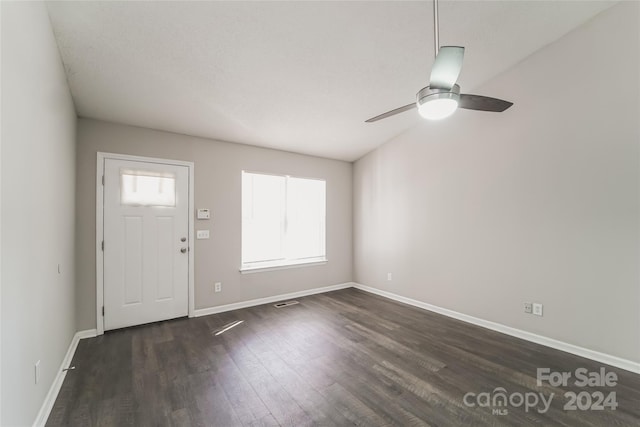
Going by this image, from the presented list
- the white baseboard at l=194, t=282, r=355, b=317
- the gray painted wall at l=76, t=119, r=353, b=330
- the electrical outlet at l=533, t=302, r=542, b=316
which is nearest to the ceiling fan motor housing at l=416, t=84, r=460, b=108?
the electrical outlet at l=533, t=302, r=542, b=316

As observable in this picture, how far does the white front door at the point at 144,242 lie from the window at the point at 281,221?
91 centimetres

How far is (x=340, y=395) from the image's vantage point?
79.7 inches

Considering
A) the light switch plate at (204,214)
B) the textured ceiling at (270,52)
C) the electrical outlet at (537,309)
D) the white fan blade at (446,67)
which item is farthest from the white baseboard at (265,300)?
the white fan blade at (446,67)

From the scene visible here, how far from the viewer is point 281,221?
461 centimetres

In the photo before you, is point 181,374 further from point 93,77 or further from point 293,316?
point 93,77

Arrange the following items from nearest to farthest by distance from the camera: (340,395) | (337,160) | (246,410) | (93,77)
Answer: (246,410), (340,395), (93,77), (337,160)

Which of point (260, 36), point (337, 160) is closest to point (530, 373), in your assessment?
point (260, 36)

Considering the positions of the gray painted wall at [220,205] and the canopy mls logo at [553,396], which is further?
the gray painted wall at [220,205]

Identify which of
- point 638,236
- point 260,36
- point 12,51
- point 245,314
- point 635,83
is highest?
point 260,36

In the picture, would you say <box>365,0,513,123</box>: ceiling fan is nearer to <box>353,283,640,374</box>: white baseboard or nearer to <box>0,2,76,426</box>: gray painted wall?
<box>0,2,76,426</box>: gray painted wall

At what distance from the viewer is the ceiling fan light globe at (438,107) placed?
5.87ft

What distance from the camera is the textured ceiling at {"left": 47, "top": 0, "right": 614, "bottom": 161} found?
6.77 ft

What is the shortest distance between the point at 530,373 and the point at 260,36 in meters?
3.70

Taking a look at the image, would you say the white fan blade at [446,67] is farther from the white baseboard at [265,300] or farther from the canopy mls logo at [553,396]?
the white baseboard at [265,300]
